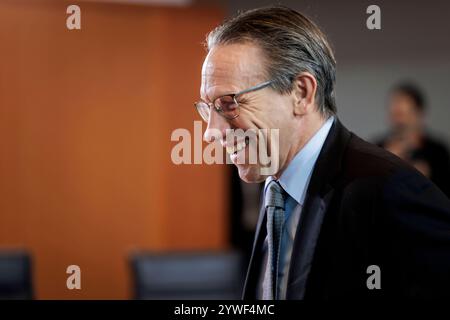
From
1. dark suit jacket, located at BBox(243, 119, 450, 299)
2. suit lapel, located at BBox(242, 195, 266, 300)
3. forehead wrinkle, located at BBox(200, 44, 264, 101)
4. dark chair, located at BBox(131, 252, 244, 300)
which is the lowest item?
dark chair, located at BBox(131, 252, 244, 300)

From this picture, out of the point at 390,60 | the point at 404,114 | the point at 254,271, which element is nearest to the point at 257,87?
the point at 254,271

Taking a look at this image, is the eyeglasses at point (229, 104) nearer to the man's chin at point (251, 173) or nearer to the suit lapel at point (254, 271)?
the man's chin at point (251, 173)

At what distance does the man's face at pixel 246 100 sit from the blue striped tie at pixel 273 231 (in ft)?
0.14

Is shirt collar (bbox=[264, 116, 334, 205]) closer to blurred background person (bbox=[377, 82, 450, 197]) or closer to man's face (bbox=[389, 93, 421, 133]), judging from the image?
blurred background person (bbox=[377, 82, 450, 197])

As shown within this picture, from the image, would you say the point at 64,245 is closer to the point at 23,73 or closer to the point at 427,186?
the point at 23,73

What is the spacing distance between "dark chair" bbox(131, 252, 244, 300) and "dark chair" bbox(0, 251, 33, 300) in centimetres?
44

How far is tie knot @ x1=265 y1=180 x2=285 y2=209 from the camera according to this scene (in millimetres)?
1404

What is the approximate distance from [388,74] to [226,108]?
Answer: 554cm

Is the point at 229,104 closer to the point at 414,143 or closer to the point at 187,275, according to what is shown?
the point at 187,275

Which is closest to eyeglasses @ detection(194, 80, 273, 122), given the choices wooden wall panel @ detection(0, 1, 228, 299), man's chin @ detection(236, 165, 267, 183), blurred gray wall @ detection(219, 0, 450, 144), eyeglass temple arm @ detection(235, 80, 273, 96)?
eyeglass temple arm @ detection(235, 80, 273, 96)

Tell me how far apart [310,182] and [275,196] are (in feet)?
0.37

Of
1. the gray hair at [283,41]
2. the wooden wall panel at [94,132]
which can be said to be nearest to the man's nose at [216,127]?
the gray hair at [283,41]

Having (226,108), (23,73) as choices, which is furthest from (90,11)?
(226,108)
